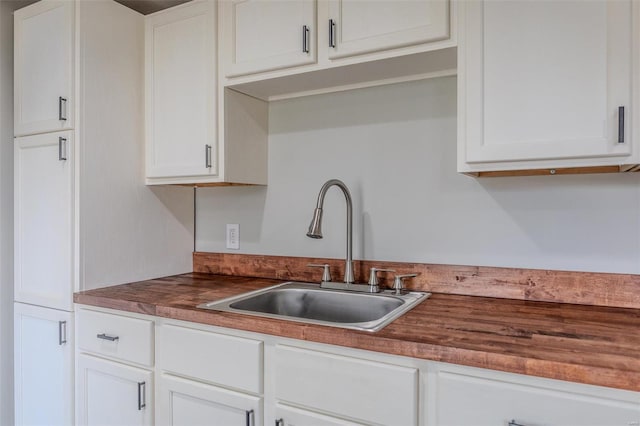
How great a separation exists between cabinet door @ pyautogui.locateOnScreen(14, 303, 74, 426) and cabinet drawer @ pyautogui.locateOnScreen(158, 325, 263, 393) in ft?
1.78

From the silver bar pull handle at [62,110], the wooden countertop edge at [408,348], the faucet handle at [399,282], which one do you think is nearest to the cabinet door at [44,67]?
the silver bar pull handle at [62,110]

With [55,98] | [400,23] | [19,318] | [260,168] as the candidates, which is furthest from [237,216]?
[400,23]

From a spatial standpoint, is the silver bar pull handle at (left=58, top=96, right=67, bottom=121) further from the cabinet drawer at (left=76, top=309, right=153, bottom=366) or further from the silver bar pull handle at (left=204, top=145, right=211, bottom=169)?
the cabinet drawer at (left=76, top=309, right=153, bottom=366)

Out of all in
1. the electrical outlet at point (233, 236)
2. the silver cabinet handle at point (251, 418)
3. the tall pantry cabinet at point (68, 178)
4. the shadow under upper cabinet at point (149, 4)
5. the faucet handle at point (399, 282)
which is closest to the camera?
the silver cabinet handle at point (251, 418)

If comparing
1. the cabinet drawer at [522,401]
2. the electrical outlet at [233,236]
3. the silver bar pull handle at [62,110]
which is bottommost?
the cabinet drawer at [522,401]

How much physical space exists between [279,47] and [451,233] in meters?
0.96

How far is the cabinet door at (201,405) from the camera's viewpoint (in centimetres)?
131

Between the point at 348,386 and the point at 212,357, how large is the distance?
0.47m

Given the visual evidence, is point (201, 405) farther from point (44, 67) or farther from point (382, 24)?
point (44, 67)

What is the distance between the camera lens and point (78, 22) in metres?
1.72

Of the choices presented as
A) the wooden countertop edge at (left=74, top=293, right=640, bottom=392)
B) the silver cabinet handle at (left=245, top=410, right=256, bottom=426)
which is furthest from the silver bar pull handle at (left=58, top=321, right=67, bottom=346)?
the silver cabinet handle at (left=245, top=410, right=256, bottom=426)

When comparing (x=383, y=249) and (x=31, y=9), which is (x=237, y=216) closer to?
(x=383, y=249)

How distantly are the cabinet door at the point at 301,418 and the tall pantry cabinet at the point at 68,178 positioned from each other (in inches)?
39.2

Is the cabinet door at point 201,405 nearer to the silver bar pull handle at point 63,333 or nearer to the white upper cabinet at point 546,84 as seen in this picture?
the silver bar pull handle at point 63,333
